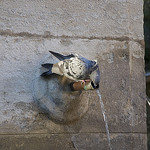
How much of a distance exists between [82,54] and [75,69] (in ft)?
1.03

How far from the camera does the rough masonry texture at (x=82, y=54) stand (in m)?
1.35

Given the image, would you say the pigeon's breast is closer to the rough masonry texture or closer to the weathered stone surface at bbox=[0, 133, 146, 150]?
the rough masonry texture

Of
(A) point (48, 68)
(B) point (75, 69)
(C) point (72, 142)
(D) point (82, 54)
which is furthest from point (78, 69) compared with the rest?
(C) point (72, 142)

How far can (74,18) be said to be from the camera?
4.94 ft

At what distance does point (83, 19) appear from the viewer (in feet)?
4.99

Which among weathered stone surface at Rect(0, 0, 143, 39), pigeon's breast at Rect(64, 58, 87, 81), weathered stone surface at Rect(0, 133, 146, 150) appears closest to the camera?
pigeon's breast at Rect(64, 58, 87, 81)

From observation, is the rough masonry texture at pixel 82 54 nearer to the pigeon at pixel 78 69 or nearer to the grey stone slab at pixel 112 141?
the grey stone slab at pixel 112 141

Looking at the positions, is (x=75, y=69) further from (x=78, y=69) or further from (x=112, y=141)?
(x=112, y=141)

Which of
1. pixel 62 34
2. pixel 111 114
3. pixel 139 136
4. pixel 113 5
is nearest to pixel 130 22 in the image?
pixel 113 5

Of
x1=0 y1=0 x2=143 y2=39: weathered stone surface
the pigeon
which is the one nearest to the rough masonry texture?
x1=0 y1=0 x2=143 y2=39: weathered stone surface

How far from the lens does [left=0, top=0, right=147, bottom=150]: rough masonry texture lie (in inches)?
53.2

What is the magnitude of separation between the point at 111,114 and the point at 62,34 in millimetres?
507

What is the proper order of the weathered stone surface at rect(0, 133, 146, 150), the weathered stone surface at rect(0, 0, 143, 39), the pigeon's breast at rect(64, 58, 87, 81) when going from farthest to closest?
the weathered stone surface at rect(0, 0, 143, 39), the weathered stone surface at rect(0, 133, 146, 150), the pigeon's breast at rect(64, 58, 87, 81)

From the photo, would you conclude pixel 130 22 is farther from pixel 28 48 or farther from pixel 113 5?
pixel 28 48
